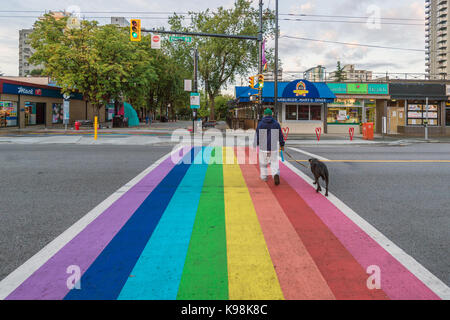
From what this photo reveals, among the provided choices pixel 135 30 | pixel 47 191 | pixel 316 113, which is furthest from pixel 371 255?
pixel 316 113

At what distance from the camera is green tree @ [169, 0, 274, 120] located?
40125 millimetres

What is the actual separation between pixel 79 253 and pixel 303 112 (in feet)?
91.1

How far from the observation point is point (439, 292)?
294 centimetres

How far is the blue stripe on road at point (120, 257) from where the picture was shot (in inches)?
115

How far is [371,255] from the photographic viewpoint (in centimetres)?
379

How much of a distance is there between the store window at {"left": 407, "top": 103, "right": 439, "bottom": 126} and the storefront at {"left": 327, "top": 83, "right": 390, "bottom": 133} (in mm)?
2534

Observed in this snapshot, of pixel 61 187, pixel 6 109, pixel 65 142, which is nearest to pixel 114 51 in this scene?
pixel 6 109

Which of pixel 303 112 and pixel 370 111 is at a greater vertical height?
pixel 370 111

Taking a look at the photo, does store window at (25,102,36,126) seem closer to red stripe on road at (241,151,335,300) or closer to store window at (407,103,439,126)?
red stripe on road at (241,151,335,300)

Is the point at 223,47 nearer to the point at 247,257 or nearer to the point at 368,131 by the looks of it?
the point at 368,131

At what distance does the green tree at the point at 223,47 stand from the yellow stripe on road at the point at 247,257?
1479 inches

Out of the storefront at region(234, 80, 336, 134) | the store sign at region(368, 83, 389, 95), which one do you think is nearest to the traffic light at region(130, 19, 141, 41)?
the storefront at region(234, 80, 336, 134)
